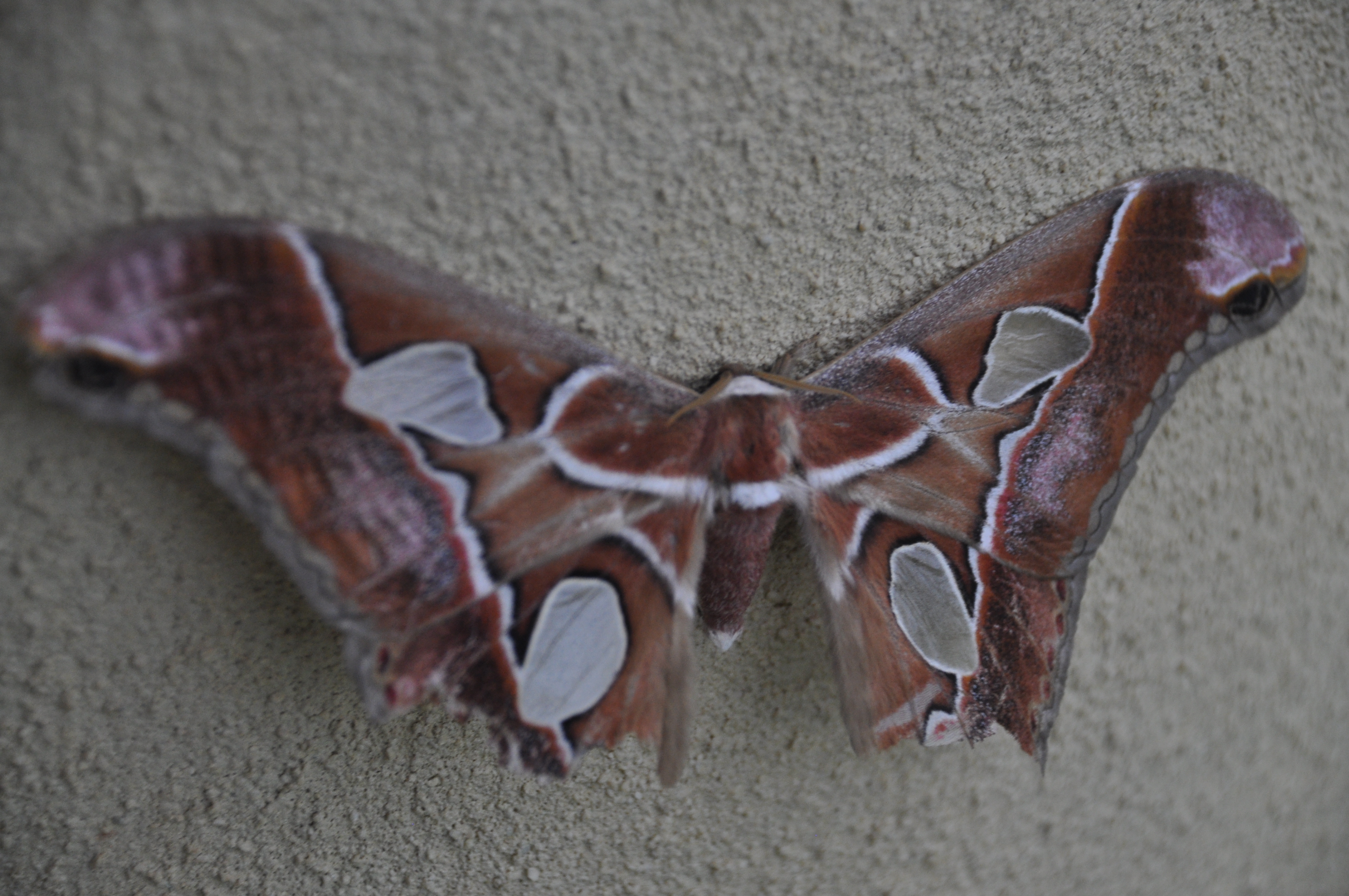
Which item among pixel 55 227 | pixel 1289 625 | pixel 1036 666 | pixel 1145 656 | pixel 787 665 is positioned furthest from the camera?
pixel 1289 625

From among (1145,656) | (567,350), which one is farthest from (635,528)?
(1145,656)

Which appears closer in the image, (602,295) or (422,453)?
(422,453)

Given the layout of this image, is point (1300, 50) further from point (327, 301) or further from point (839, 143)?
point (327, 301)
